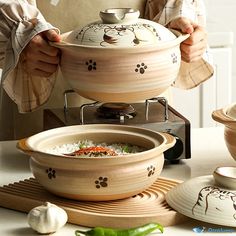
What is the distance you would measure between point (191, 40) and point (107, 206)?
0.55 metres

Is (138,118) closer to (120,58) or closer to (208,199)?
(120,58)

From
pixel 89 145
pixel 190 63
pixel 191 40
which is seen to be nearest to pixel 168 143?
pixel 89 145

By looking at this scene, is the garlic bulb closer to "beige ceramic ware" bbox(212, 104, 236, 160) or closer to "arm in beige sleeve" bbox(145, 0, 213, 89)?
"beige ceramic ware" bbox(212, 104, 236, 160)

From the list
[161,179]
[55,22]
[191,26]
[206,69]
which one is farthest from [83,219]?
[55,22]

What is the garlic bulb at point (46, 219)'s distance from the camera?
56.4 inches

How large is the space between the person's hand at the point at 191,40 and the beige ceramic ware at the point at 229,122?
23cm

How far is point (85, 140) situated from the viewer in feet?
5.55

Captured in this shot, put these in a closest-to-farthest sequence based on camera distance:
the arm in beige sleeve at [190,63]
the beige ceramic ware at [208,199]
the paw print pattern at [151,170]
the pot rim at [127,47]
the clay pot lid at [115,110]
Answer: the beige ceramic ware at [208,199] → the paw print pattern at [151,170] → the pot rim at [127,47] → the clay pot lid at [115,110] → the arm in beige sleeve at [190,63]

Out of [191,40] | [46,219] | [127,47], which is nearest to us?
[46,219]

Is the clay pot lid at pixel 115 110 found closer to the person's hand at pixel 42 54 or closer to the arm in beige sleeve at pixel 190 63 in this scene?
the person's hand at pixel 42 54

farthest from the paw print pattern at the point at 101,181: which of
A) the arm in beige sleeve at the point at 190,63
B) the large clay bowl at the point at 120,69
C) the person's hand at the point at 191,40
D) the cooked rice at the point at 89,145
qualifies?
the arm in beige sleeve at the point at 190,63

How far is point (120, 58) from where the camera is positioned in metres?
1.68

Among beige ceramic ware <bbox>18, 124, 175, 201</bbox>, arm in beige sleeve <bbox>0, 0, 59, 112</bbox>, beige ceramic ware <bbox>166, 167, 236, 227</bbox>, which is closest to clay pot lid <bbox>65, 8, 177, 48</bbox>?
arm in beige sleeve <bbox>0, 0, 59, 112</bbox>

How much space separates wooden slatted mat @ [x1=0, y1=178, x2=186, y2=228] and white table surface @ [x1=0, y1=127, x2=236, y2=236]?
2cm
